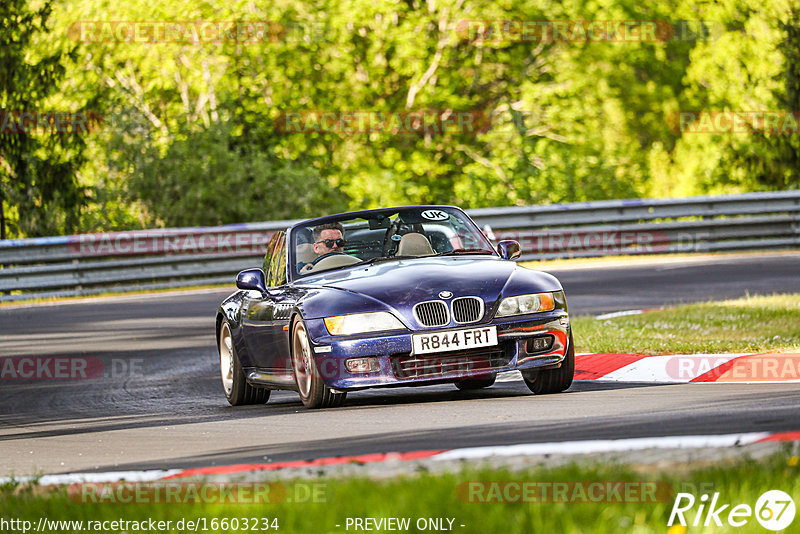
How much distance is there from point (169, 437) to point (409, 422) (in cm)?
142

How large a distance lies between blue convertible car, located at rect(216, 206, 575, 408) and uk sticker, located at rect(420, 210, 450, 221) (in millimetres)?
87

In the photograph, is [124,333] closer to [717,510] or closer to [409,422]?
[409,422]

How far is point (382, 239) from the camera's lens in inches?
402

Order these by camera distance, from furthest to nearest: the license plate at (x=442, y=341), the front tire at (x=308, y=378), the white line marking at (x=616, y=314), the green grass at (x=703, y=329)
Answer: the white line marking at (x=616, y=314) → the green grass at (x=703, y=329) → the front tire at (x=308, y=378) → the license plate at (x=442, y=341)

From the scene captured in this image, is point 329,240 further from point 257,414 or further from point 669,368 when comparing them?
point 669,368

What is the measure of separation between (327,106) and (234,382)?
25.1m

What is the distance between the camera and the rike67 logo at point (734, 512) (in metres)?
3.99

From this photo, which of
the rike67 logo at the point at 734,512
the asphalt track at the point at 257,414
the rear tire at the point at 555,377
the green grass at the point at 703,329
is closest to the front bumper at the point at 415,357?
the asphalt track at the point at 257,414

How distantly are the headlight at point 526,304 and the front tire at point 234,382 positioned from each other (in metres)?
2.63

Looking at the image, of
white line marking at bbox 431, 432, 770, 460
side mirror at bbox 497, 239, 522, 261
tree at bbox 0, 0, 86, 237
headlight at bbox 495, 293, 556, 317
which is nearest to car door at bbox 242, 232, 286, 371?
side mirror at bbox 497, 239, 522, 261

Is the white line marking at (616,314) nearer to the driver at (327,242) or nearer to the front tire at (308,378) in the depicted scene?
the driver at (327,242)

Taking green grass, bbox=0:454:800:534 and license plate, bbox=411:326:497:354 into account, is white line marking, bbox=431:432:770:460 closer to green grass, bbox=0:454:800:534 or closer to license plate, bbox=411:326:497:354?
green grass, bbox=0:454:800:534

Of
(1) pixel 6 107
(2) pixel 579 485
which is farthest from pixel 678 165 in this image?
(2) pixel 579 485

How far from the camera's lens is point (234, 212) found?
2875 centimetres
